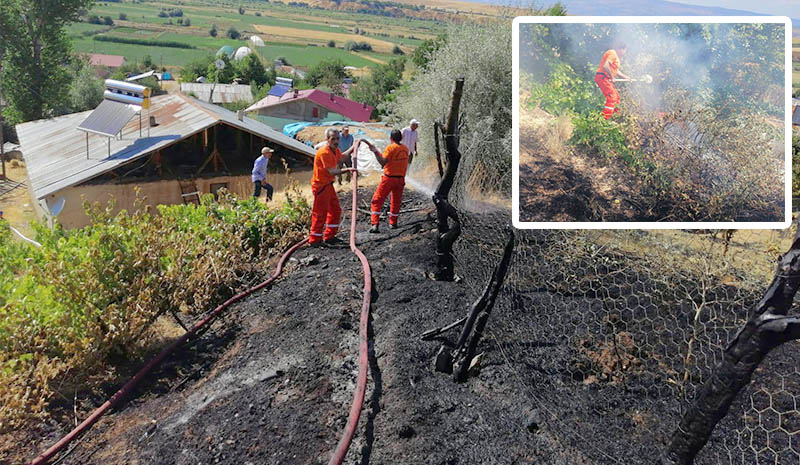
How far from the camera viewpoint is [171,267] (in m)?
5.58

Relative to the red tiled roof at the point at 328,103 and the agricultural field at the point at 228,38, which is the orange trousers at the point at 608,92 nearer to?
the red tiled roof at the point at 328,103

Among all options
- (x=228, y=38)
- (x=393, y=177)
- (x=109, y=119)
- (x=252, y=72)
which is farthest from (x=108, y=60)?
(x=393, y=177)

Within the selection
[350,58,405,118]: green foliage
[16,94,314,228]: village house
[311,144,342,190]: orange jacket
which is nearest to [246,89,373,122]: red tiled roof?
[350,58,405,118]: green foliage

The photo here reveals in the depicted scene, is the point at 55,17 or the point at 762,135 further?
the point at 55,17

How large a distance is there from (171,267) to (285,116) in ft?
118

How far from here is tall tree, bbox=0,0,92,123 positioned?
33156mm

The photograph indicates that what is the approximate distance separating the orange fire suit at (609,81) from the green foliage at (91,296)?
4232mm

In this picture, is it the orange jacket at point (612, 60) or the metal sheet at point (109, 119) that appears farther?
the metal sheet at point (109, 119)

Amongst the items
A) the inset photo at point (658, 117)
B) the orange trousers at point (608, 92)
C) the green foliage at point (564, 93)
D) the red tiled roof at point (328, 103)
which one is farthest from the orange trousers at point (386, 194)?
the red tiled roof at point (328, 103)

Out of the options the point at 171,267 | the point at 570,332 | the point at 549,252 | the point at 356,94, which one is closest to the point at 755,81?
the point at 570,332

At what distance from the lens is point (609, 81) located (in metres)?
1.56

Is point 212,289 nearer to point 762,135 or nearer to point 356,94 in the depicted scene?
point 762,135

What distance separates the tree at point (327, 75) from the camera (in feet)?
207

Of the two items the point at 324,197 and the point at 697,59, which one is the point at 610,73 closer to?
the point at 697,59
